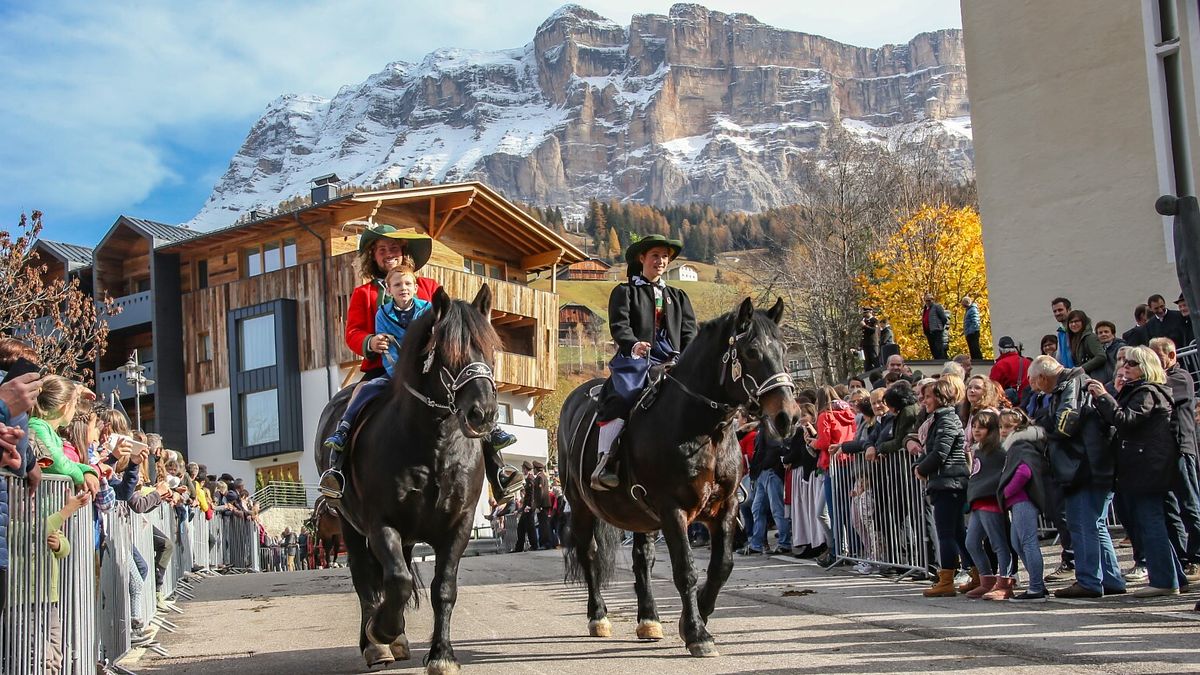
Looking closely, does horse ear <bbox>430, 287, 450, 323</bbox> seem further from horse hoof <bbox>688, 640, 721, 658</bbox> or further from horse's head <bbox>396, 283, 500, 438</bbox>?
horse hoof <bbox>688, 640, 721, 658</bbox>

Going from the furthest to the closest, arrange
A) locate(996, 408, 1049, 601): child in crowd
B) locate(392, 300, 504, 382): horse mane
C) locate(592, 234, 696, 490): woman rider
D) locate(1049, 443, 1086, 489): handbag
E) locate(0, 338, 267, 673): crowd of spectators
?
locate(996, 408, 1049, 601): child in crowd < locate(1049, 443, 1086, 489): handbag < locate(592, 234, 696, 490): woman rider < locate(392, 300, 504, 382): horse mane < locate(0, 338, 267, 673): crowd of spectators

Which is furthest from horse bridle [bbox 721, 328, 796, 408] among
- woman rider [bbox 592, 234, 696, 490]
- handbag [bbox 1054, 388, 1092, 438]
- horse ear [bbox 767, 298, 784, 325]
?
handbag [bbox 1054, 388, 1092, 438]

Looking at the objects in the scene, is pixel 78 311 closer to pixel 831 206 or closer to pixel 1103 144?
pixel 1103 144

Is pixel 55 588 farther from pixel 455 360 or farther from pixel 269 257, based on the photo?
pixel 269 257

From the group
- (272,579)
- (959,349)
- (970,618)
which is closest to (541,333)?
(959,349)

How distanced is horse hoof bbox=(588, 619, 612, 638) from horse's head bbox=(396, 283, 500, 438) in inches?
99.6

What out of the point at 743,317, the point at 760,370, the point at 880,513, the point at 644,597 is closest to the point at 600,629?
the point at 644,597

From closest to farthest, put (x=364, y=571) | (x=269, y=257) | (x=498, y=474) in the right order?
1. (x=498, y=474)
2. (x=364, y=571)
3. (x=269, y=257)

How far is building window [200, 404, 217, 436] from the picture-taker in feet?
178

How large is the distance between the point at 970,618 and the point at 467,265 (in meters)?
43.2

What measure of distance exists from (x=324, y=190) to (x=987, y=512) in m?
42.4

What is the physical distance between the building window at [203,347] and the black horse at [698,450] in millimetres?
47494

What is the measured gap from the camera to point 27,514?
721cm

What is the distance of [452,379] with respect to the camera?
26.4ft
